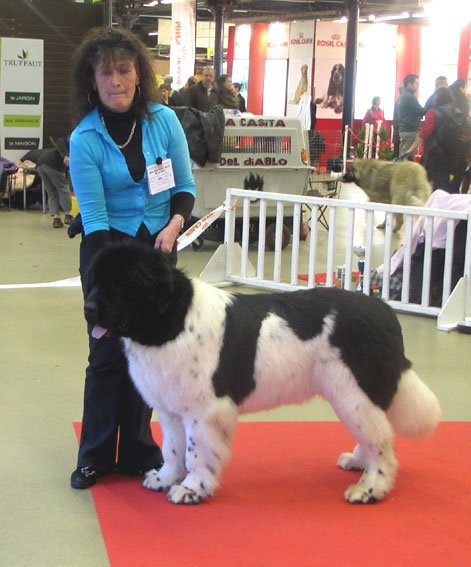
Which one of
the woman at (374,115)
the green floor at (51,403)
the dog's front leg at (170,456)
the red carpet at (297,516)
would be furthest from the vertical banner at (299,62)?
the dog's front leg at (170,456)

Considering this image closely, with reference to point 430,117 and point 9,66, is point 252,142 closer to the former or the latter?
point 430,117

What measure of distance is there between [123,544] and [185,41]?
63.5ft

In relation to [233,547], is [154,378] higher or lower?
higher

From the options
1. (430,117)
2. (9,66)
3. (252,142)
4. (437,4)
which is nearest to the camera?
(252,142)

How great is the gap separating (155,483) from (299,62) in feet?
80.2

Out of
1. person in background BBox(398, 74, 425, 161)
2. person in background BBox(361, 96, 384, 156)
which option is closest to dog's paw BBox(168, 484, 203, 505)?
person in background BBox(398, 74, 425, 161)

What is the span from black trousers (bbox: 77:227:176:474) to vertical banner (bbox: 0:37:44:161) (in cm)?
1082

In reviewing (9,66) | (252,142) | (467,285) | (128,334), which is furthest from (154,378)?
(9,66)

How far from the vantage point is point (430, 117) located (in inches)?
420

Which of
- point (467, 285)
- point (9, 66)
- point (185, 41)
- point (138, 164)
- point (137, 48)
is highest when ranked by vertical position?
point (185, 41)

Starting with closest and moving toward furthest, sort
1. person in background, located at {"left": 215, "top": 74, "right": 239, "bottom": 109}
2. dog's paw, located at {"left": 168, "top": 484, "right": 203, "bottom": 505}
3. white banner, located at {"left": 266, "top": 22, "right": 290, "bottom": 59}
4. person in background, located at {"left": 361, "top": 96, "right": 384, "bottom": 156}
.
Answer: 1. dog's paw, located at {"left": 168, "top": 484, "right": 203, "bottom": 505}
2. person in background, located at {"left": 215, "top": 74, "right": 239, "bottom": 109}
3. person in background, located at {"left": 361, "top": 96, "right": 384, "bottom": 156}
4. white banner, located at {"left": 266, "top": 22, "right": 290, "bottom": 59}

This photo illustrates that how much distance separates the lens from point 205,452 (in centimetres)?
312

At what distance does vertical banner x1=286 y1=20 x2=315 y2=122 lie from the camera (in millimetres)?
25578

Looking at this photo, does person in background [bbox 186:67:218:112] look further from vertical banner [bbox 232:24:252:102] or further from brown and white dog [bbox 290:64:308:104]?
vertical banner [bbox 232:24:252:102]
